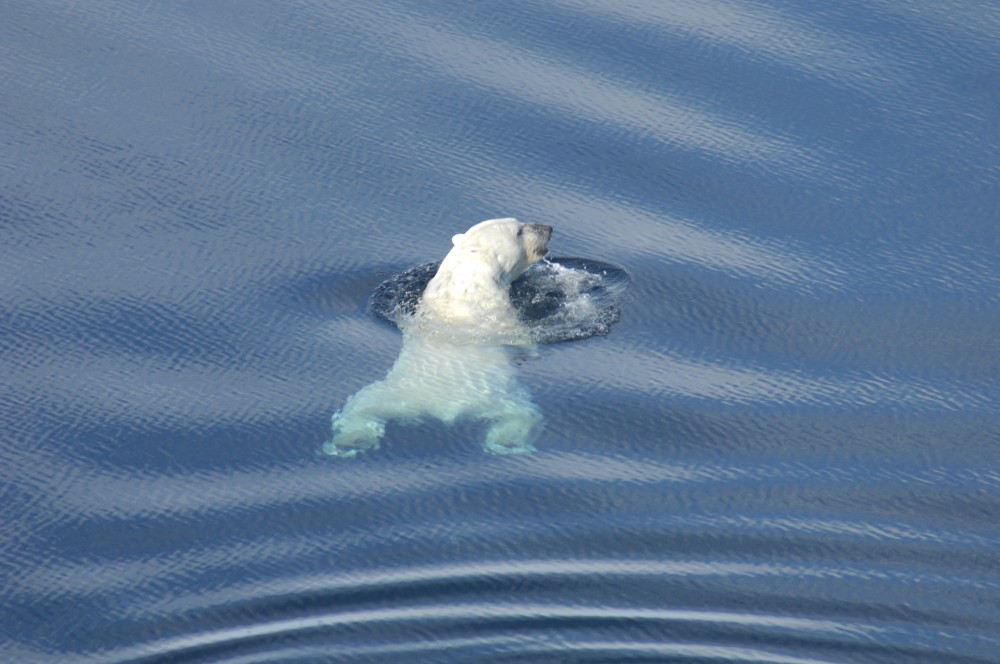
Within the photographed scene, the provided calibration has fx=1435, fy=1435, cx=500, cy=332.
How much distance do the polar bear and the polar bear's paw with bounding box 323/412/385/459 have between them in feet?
0.04

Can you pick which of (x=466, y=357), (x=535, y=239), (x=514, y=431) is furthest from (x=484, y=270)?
(x=514, y=431)

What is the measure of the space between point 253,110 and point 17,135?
353cm

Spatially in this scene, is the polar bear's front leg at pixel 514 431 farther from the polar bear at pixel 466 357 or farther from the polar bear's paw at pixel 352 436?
the polar bear's paw at pixel 352 436

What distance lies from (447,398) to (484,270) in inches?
94.4

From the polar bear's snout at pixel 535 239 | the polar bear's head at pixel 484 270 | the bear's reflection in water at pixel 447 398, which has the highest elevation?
the polar bear's snout at pixel 535 239

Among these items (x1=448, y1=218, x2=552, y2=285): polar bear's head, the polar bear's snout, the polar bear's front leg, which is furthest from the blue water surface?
(x1=448, y1=218, x2=552, y2=285): polar bear's head

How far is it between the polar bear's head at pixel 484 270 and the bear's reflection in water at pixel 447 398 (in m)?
0.70

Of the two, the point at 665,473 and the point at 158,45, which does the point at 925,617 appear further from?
the point at 158,45

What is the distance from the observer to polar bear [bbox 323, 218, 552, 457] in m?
16.0

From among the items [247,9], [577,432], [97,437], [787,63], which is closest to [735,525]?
[577,432]

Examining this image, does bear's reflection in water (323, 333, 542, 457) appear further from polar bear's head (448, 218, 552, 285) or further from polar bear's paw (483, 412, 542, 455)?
polar bear's head (448, 218, 552, 285)

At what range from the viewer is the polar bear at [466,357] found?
16.0 meters

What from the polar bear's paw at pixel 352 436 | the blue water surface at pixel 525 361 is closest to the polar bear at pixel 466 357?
the polar bear's paw at pixel 352 436

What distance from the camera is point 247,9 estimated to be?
81.2 ft
